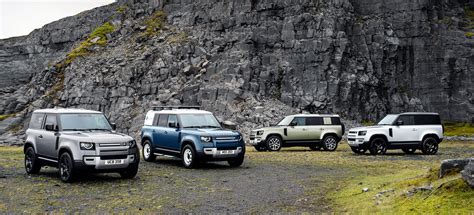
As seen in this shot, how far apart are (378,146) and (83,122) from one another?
50.8 ft

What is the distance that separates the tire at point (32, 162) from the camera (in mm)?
15703

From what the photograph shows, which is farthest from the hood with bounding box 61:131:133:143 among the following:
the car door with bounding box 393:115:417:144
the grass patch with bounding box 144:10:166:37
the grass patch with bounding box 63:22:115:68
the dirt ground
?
the grass patch with bounding box 63:22:115:68

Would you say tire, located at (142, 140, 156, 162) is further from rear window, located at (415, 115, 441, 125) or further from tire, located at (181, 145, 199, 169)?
rear window, located at (415, 115, 441, 125)

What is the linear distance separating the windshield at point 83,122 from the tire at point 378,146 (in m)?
14.3

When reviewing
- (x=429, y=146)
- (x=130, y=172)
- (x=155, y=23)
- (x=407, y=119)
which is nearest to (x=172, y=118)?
(x=130, y=172)

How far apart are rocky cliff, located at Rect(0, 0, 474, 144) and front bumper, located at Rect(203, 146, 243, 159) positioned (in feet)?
72.4

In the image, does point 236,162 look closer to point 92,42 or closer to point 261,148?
point 261,148

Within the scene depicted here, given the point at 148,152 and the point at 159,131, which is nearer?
the point at 159,131

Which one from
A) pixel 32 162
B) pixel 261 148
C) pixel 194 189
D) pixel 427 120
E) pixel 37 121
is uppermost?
pixel 37 121

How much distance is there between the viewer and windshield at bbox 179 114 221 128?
1911cm

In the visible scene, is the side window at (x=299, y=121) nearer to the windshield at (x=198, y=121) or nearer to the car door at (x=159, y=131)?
the windshield at (x=198, y=121)

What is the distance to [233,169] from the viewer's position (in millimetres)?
18016

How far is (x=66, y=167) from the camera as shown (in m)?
14.0

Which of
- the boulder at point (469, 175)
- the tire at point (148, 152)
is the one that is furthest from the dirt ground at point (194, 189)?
the boulder at point (469, 175)
